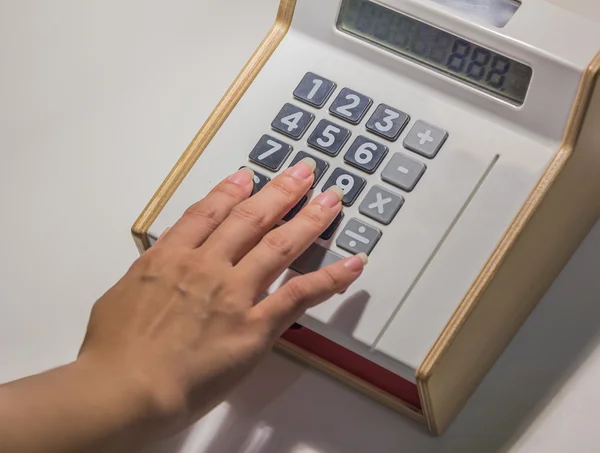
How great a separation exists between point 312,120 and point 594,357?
249 mm

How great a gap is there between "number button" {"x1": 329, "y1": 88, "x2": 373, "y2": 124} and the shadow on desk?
178 millimetres

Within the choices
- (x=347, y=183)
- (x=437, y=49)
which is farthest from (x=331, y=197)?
(x=437, y=49)

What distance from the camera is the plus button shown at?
1.72 ft

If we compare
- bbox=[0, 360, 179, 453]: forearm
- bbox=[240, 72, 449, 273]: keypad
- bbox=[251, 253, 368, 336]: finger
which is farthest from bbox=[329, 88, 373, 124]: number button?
bbox=[0, 360, 179, 453]: forearm

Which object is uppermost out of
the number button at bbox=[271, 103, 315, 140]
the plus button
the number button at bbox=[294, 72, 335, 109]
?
the plus button

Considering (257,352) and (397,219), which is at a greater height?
(397,219)

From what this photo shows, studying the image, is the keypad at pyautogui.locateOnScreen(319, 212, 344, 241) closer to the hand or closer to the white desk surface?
the hand

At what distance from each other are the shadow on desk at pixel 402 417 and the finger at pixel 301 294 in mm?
93

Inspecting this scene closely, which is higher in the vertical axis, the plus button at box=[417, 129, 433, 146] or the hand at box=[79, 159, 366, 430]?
the plus button at box=[417, 129, 433, 146]

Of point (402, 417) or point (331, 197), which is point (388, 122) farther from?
point (402, 417)

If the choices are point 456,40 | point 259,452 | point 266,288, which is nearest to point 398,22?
point 456,40

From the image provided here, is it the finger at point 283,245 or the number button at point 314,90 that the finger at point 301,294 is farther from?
the number button at point 314,90

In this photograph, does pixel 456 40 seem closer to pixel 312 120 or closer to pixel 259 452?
pixel 312 120

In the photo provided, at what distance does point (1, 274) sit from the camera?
611 mm
